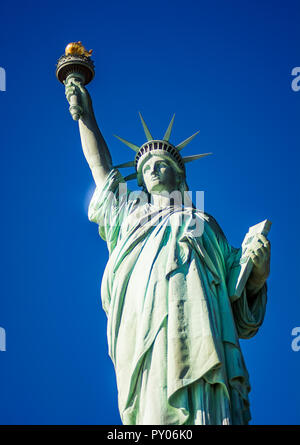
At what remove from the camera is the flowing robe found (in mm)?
10852

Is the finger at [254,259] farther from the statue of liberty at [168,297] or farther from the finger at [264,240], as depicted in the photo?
the finger at [264,240]

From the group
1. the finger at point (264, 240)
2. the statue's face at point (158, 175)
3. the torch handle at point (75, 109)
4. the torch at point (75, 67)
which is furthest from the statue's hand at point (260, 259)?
the torch at point (75, 67)

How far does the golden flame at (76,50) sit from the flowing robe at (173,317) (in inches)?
125

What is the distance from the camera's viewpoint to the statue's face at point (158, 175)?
14062mm

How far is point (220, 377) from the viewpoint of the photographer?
431 inches

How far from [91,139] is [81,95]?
97 cm

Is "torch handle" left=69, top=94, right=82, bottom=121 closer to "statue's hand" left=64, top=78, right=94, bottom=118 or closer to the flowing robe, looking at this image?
"statue's hand" left=64, top=78, right=94, bottom=118

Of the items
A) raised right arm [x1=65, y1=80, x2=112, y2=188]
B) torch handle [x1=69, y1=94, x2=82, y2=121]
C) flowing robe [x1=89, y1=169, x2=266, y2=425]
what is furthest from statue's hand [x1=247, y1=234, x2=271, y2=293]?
torch handle [x1=69, y1=94, x2=82, y2=121]

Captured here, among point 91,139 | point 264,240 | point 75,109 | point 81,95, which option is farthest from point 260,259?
point 81,95

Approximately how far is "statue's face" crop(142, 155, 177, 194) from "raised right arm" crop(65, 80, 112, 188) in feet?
2.21

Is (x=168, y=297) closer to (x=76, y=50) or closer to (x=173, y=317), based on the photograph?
(x=173, y=317)

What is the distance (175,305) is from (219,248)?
5.64 feet
